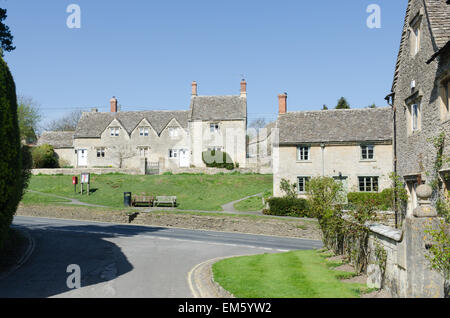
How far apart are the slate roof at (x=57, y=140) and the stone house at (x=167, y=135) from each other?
258 cm

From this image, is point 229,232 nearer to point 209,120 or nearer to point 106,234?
point 106,234

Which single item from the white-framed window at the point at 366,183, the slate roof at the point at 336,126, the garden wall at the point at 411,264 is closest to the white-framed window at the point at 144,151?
the slate roof at the point at 336,126

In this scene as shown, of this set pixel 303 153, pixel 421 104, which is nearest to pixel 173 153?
pixel 303 153

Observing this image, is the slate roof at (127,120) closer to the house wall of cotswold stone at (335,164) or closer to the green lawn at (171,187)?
the green lawn at (171,187)

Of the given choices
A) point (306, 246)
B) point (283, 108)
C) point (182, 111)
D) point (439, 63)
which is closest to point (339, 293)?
point (439, 63)

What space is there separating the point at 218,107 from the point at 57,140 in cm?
2772

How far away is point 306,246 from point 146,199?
21.9m

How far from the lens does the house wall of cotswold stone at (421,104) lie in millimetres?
14883

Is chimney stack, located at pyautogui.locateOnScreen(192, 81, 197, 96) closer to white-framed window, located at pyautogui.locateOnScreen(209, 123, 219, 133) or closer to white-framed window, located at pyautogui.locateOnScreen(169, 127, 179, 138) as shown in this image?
white-framed window, located at pyautogui.locateOnScreen(169, 127, 179, 138)

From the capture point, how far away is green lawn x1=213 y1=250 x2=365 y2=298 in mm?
11076

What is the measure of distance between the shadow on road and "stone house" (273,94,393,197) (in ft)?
59.3

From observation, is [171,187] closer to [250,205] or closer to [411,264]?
[250,205]

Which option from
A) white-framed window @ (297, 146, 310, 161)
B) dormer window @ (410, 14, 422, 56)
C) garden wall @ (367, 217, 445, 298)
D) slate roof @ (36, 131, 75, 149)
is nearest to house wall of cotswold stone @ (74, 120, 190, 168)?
slate roof @ (36, 131, 75, 149)

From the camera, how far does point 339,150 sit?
4028 centimetres
